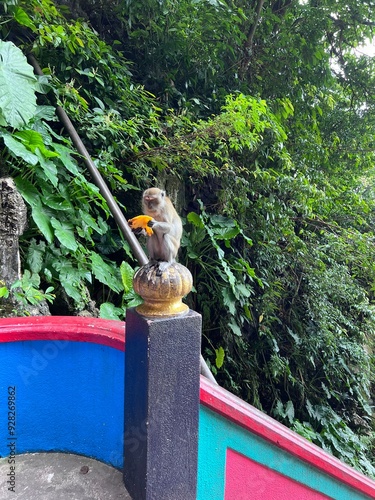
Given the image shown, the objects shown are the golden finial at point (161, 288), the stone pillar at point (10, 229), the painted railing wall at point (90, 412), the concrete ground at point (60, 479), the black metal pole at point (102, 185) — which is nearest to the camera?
the golden finial at point (161, 288)

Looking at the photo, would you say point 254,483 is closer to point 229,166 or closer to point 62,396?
point 62,396

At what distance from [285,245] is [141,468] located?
3.60 m

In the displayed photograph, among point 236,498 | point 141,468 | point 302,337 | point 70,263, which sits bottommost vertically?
point 302,337

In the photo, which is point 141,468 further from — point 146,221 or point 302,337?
point 302,337

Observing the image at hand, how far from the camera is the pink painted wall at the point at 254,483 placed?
1.18 m

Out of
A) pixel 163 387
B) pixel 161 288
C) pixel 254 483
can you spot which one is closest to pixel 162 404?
A: pixel 163 387

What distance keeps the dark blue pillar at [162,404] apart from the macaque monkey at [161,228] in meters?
0.18

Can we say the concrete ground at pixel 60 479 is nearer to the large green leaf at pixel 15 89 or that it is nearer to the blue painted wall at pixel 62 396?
the blue painted wall at pixel 62 396

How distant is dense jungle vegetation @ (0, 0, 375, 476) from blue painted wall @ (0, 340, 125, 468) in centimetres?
64

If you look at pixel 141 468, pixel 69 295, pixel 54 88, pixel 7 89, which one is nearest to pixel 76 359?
pixel 141 468

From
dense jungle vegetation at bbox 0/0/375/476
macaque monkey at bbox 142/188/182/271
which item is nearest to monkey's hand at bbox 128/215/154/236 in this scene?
macaque monkey at bbox 142/188/182/271

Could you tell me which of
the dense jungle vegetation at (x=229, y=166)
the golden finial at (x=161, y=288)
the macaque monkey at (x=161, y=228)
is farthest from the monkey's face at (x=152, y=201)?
the dense jungle vegetation at (x=229, y=166)

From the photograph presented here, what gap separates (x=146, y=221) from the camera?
1008 mm

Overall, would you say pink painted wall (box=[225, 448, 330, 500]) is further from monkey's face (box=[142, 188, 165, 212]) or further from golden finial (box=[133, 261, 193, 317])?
monkey's face (box=[142, 188, 165, 212])
